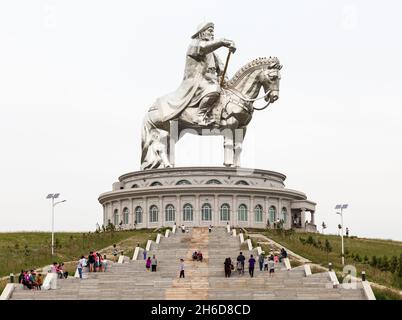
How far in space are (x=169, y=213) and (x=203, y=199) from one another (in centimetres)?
272

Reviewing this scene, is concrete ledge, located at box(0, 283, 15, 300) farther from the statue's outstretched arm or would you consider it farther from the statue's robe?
the statue's robe

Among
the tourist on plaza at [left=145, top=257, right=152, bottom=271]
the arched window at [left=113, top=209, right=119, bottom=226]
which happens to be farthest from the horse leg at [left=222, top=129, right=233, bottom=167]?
the tourist on plaza at [left=145, top=257, right=152, bottom=271]

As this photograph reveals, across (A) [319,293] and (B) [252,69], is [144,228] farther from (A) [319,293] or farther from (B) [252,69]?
(A) [319,293]

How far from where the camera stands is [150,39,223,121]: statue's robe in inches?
2532

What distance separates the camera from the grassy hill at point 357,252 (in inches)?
1615

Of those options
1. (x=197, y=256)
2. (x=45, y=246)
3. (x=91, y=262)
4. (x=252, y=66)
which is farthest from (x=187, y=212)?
(x=91, y=262)

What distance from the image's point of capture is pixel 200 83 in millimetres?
64750

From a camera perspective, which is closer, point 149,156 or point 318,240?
point 318,240

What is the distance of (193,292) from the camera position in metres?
33.3

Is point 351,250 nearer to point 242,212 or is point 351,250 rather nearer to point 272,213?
point 242,212

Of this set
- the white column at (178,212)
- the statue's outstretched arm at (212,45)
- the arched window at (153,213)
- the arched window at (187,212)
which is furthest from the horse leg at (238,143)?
the arched window at (153,213)

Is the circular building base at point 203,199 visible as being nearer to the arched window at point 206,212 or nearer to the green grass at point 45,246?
the arched window at point 206,212
